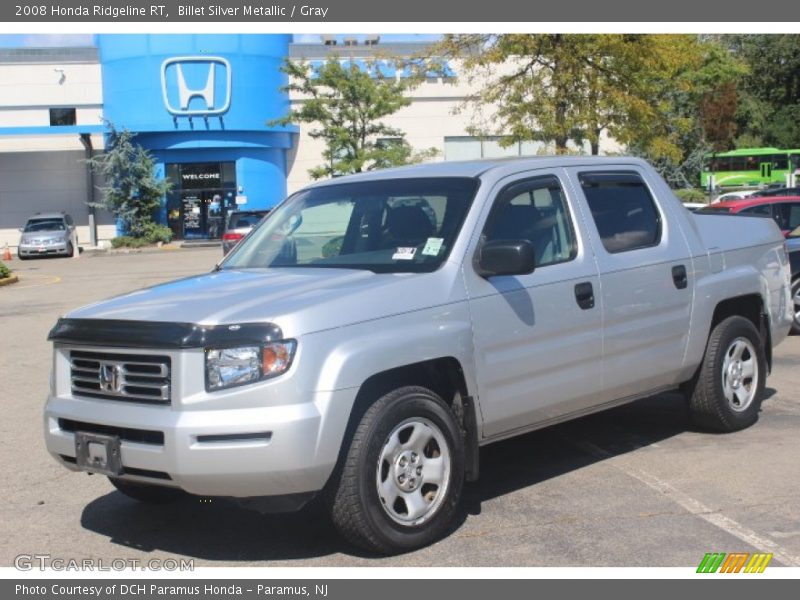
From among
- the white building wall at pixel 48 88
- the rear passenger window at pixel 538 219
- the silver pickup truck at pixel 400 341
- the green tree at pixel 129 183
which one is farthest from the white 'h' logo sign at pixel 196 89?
the rear passenger window at pixel 538 219

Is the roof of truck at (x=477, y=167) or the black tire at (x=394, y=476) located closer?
the black tire at (x=394, y=476)

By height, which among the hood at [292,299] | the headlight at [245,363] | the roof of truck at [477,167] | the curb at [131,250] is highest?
the roof of truck at [477,167]

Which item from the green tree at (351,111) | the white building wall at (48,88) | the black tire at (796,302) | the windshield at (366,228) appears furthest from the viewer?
the white building wall at (48,88)

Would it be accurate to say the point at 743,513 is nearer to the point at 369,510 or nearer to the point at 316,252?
the point at 369,510

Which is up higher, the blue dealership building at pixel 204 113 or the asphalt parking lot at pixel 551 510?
the blue dealership building at pixel 204 113

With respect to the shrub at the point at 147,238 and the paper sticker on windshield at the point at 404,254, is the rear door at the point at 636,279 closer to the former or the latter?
the paper sticker on windshield at the point at 404,254

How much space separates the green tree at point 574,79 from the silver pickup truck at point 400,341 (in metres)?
14.1

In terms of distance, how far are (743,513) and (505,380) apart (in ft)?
5.01

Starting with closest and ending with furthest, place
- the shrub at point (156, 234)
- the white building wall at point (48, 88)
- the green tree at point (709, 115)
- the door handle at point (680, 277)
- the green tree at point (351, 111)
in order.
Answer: the door handle at point (680, 277), the green tree at point (351, 111), the shrub at point (156, 234), the white building wall at point (48, 88), the green tree at point (709, 115)

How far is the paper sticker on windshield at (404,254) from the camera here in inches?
221

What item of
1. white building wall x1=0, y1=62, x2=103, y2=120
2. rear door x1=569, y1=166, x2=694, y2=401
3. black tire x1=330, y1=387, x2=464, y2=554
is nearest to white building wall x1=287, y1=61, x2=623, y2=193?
white building wall x1=0, y1=62, x2=103, y2=120

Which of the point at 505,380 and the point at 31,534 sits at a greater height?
the point at 505,380
